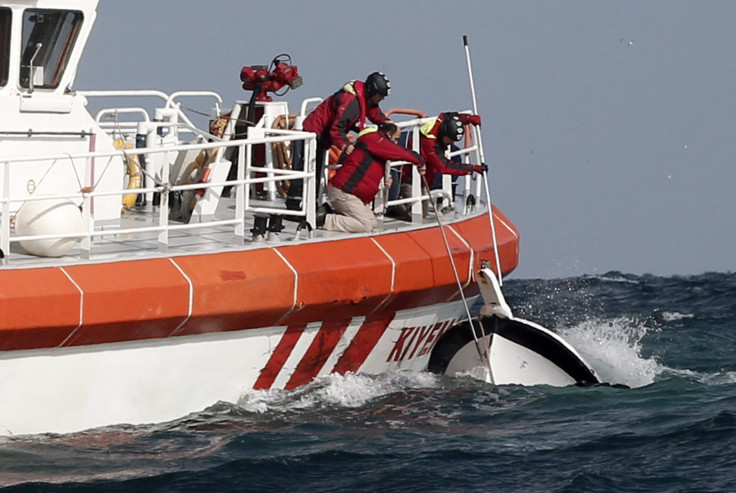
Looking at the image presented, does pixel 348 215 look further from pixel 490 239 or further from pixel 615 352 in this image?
pixel 615 352

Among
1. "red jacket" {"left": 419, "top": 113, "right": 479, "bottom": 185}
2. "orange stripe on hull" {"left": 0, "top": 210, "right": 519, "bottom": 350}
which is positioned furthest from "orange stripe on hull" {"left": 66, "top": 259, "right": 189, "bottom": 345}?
"red jacket" {"left": 419, "top": 113, "right": 479, "bottom": 185}

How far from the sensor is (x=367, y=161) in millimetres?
9758

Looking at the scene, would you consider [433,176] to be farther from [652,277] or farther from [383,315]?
[652,277]

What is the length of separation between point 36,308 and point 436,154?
3931 mm

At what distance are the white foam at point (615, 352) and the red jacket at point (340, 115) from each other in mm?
2800

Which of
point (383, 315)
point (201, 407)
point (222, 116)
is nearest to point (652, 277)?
point (222, 116)

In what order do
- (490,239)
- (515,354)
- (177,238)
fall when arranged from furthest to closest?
(490,239) < (515,354) < (177,238)

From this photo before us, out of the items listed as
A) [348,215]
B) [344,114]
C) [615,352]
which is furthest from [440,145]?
[615,352]

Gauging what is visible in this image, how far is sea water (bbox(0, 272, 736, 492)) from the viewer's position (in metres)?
→ 7.38

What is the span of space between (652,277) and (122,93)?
41.1 ft

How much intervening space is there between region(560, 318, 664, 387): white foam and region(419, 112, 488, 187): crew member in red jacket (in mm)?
1953

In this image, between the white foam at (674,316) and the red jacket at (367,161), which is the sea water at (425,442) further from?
the white foam at (674,316)

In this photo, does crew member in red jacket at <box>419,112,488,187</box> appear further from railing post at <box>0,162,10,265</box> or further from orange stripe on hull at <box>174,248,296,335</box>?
railing post at <box>0,162,10,265</box>

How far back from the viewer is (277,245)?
9094 mm
